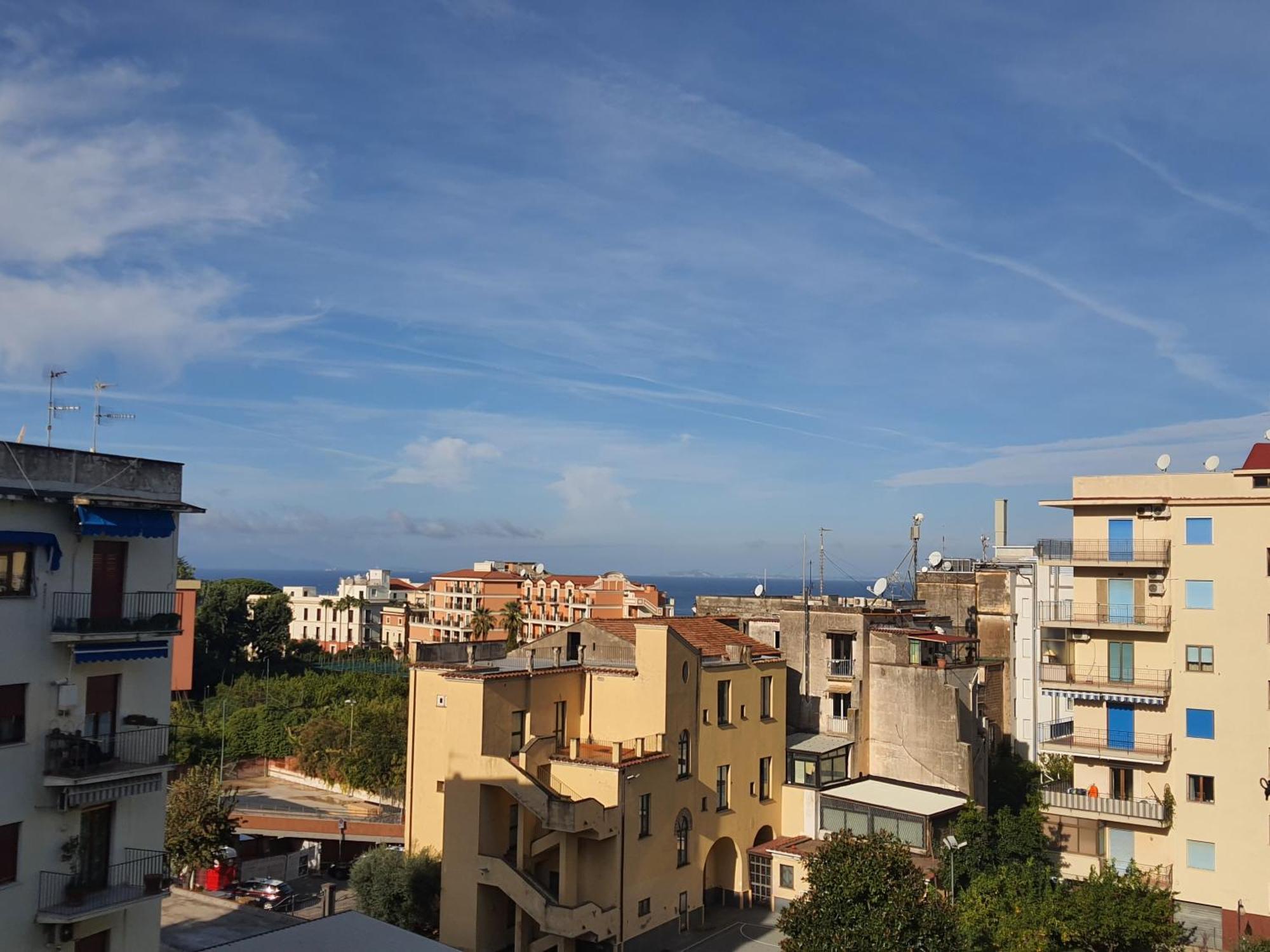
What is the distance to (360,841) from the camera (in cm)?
4934

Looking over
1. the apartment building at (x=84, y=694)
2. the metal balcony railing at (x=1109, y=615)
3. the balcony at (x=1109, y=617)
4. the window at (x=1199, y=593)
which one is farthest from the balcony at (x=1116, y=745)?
the apartment building at (x=84, y=694)

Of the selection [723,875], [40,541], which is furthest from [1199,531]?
[40,541]

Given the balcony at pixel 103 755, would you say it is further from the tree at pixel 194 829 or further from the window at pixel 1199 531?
the window at pixel 1199 531

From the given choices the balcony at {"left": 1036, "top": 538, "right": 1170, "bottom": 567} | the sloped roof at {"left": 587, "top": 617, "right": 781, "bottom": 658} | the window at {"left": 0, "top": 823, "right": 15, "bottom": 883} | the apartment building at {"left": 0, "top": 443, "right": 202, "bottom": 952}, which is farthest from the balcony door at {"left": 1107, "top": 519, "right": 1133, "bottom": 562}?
the window at {"left": 0, "top": 823, "right": 15, "bottom": 883}

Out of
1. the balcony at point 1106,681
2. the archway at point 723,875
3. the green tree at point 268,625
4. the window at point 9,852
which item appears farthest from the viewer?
the green tree at point 268,625

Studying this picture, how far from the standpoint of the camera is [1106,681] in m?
36.2

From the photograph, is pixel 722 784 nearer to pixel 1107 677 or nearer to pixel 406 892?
pixel 406 892

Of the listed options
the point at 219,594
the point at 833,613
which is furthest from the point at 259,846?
the point at 219,594

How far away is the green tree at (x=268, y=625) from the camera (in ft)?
355

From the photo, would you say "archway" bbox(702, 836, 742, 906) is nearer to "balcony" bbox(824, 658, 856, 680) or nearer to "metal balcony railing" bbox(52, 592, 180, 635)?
"balcony" bbox(824, 658, 856, 680)

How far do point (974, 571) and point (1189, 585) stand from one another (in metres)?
22.3

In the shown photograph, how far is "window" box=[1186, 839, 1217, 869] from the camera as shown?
33.6m

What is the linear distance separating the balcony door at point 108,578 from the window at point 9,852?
166 inches

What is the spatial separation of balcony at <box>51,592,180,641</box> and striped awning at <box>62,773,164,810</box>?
2.87m
